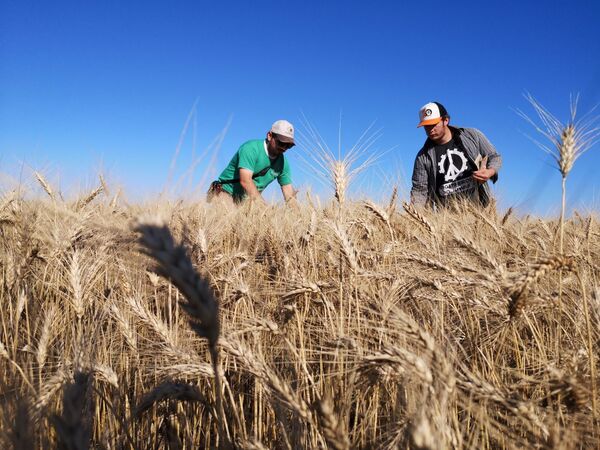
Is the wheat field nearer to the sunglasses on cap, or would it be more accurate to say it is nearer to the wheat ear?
the wheat ear

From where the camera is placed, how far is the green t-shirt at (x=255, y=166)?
5.77 meters

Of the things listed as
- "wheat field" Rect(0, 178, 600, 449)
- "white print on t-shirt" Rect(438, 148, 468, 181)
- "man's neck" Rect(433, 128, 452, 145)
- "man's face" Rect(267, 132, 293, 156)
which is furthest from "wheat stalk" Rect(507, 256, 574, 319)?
"man's face" Rect(267, 132, 293, 156)

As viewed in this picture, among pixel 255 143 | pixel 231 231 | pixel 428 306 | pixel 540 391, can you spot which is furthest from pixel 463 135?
pixel 540 391

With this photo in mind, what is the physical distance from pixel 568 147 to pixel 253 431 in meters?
1.31

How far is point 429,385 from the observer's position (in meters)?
0.72

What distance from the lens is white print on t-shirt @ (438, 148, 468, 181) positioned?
4.96 metres

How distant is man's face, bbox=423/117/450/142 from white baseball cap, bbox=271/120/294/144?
1881mm

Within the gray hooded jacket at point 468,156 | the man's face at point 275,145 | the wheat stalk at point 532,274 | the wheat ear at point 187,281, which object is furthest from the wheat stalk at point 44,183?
the gray hooded jacket at point 468,156

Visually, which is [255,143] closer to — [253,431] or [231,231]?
[231,231]

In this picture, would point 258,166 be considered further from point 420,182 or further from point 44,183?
point 44,183

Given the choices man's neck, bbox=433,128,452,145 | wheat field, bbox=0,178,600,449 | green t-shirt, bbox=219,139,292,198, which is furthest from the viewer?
green t-shirt, bbox=219,139,292,198

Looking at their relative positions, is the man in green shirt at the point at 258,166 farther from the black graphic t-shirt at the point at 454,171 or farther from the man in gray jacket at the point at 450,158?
the black graphic t-shirt at the point at 454,171

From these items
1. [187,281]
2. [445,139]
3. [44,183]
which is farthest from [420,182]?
[187,281]

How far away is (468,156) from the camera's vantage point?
16.1 ft
